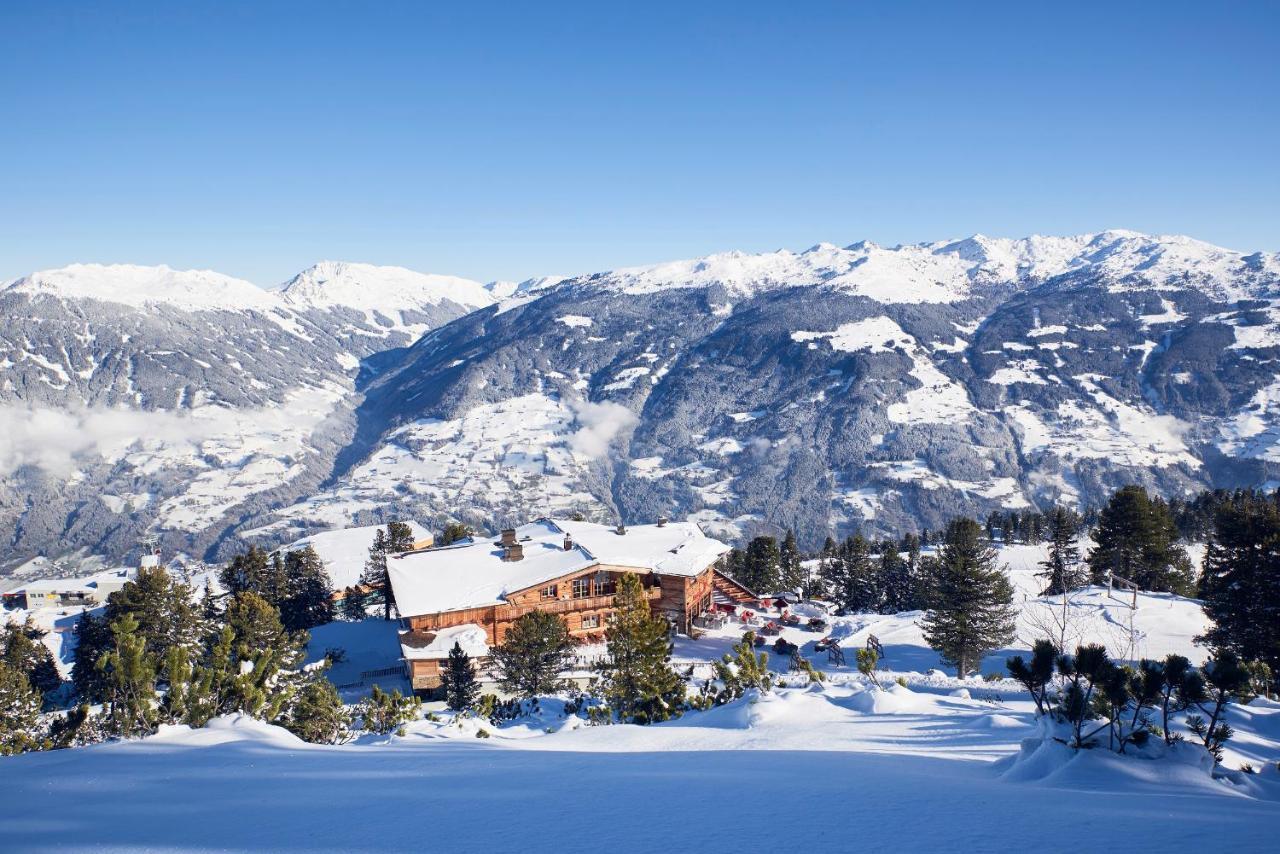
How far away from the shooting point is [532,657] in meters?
31.9

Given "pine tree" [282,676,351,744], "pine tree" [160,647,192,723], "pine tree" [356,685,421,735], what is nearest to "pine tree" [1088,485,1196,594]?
"pine tree" [356,685,421,735]

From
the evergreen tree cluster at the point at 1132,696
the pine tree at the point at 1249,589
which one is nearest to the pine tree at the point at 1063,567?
the pine tree at the point at 1249,589

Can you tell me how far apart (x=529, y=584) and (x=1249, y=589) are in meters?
37.1

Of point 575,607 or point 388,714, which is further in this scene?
point 575,607

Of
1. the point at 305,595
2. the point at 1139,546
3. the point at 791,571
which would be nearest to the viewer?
the point at 1139,546

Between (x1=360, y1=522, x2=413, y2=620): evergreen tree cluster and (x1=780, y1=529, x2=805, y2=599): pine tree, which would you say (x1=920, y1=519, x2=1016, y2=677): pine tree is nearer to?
(x1=780, y1=529, x2=805, y2=599): pine tree

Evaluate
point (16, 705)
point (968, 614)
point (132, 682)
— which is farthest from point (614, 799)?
point (16, 705)

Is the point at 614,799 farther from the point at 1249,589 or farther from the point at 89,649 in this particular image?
the point at 89,649

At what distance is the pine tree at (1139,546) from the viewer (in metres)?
50.9

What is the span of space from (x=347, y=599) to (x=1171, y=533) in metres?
70.5

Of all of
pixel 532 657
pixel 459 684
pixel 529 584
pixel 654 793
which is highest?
pixel 654 793

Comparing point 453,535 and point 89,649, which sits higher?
point 453,535

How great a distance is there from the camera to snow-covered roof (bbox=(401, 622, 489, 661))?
1518 inches

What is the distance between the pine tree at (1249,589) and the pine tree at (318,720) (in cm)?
3530
